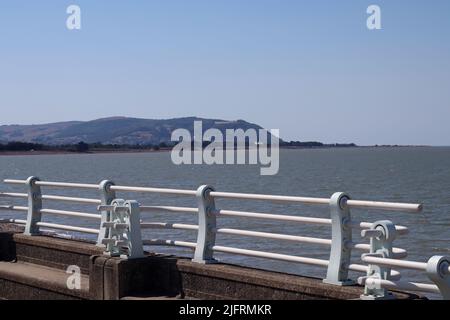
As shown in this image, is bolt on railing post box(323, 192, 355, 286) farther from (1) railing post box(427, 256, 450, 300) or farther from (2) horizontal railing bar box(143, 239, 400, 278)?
(1) railing post box(427, 256, 450, 300)

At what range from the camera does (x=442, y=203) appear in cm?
4425

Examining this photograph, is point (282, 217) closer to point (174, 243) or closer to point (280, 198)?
point (280, 198)

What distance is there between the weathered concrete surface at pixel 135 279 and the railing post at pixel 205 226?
7.5 inches

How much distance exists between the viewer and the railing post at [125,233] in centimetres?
875

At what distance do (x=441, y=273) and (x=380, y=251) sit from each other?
602 mm

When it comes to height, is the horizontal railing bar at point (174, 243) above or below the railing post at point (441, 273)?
below

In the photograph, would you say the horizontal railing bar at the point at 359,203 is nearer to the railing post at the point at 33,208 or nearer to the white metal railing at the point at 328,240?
the white metal railing at the point at 328,240

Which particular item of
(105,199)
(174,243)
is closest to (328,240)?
(174,243)

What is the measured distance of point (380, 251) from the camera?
6.50m

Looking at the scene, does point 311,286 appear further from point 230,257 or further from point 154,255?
point 230,257

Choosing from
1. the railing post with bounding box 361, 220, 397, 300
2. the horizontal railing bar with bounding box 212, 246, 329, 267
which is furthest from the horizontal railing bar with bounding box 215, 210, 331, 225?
the railing post with bounding box 361, 220, 397, 300

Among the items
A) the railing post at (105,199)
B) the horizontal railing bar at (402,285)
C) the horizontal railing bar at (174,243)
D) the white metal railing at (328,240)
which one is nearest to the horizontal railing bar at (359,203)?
the white metal railing at (328,240)
